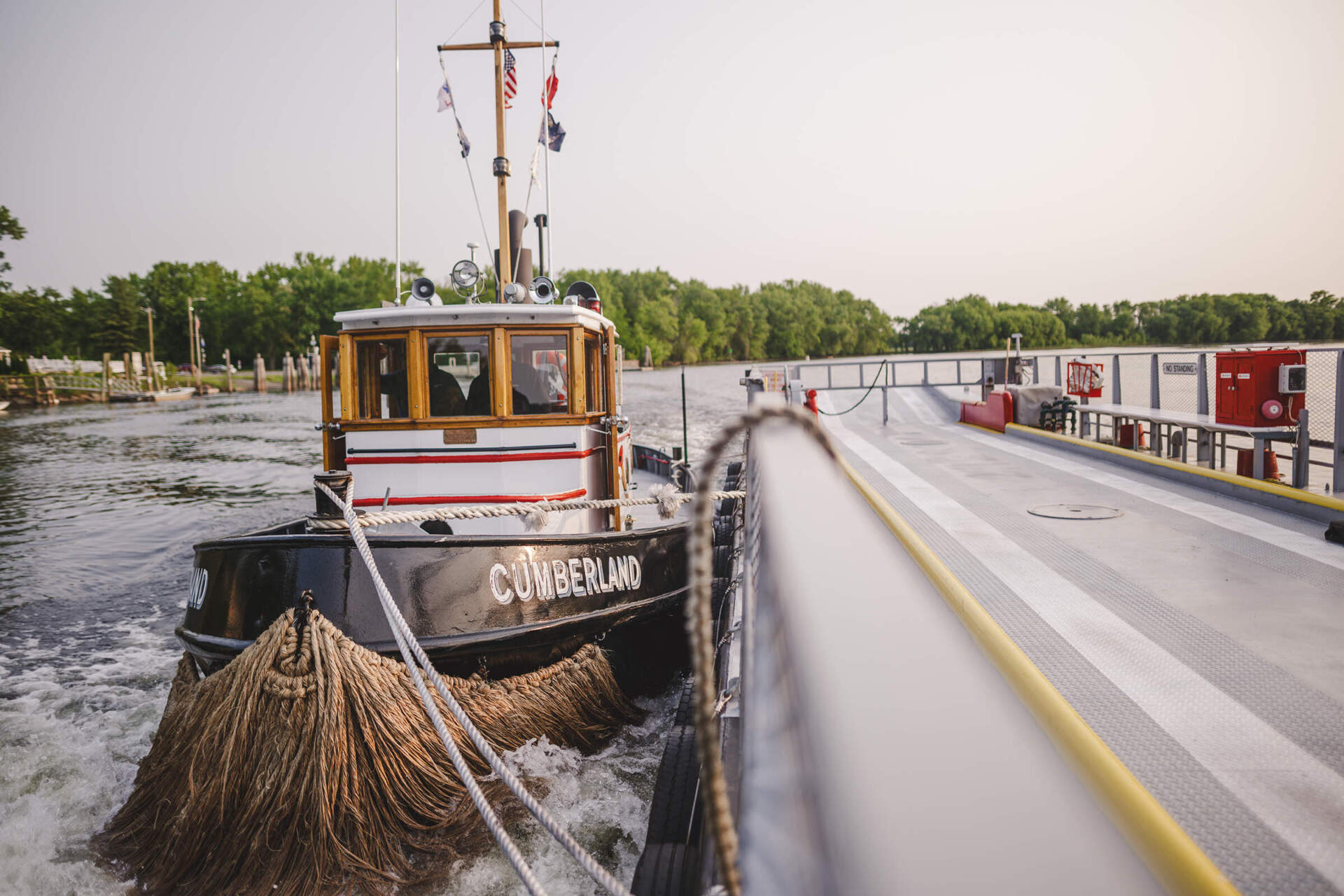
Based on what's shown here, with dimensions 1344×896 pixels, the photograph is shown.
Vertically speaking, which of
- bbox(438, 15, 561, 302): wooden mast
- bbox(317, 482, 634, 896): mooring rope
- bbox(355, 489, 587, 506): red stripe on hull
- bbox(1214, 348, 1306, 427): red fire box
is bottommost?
bbox(317, 482, 634, 896): mooring rope

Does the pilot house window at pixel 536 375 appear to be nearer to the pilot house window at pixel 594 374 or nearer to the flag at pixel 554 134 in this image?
the pilot house window at pixel 594 374

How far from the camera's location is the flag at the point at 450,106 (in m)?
9.18

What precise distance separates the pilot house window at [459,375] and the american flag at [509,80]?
3.44 metres

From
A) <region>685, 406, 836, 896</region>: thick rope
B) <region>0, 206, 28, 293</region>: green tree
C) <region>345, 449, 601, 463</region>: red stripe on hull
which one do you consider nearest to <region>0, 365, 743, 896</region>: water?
<region>345, 449, 601, 463</region>: red stripe on hull

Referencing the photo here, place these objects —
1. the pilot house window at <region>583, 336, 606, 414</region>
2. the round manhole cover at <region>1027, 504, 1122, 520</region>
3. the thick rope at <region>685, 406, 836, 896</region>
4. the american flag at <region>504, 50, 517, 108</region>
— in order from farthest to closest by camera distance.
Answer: the american flag at <region>504, 50, 517, 108</region>, the pilot house window at <region>583, 336, 606, 414</region>, the round manhole cover at <region>1027, 504, 1122, 520</region>, the thick rope at <region>685, 406, 836, 896</region>

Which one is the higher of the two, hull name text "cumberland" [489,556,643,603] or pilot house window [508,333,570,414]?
pilot house window [508,333,570,414]

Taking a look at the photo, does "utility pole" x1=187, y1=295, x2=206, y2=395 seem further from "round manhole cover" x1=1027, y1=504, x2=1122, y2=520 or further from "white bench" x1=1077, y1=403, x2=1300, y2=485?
"round manhole cover" x1=1027, y1=504, x2=1122, y2=520

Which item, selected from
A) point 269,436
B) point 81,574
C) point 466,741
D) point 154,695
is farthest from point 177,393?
point 466,741

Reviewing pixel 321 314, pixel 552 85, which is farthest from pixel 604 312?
pixel 552 85

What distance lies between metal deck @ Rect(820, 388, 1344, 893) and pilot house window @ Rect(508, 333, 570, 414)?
3.05 metres

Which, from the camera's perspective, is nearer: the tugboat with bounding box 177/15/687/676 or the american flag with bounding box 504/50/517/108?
the tugboat with bounding box 177/15/687/676

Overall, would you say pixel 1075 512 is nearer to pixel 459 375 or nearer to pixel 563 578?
pixel 563 578

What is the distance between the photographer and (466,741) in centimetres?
461

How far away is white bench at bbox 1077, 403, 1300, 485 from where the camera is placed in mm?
7023
